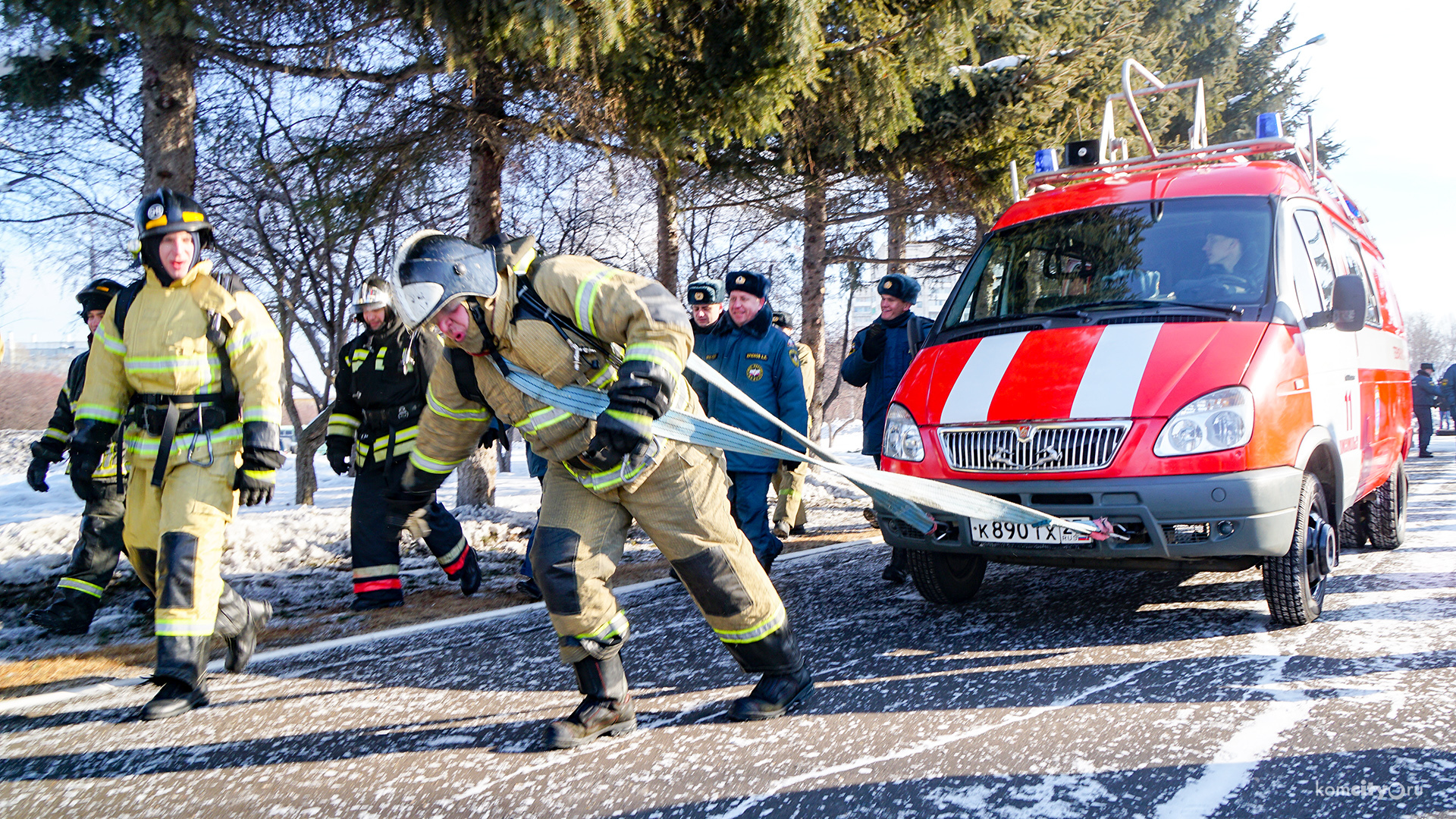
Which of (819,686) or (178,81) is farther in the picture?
(178,81)

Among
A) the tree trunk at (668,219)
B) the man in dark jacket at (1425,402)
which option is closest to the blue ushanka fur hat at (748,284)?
the tree trunk at (668,219)

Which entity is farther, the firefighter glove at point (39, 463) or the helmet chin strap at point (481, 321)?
the firefighter glove at point (39, 463)

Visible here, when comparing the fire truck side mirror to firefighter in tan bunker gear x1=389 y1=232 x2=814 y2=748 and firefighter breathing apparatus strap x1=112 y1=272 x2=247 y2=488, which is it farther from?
firefighter breathing apparatus strap x1=112 y1=272 x2=247 y2=488

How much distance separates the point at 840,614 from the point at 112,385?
3558mm

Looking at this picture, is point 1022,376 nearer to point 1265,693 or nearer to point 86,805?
point 1265,693

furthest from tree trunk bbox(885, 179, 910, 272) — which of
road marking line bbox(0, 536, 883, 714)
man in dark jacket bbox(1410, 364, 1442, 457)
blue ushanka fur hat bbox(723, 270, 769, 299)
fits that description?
man in dark jacket bbox(1410, 364, 1442, 457)

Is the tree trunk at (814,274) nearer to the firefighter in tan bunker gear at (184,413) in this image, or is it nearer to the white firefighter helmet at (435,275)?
the firefighter in tan bunker gear at (184,413)

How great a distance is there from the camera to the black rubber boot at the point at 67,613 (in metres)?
5.50

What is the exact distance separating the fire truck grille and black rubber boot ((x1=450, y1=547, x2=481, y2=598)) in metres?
3.29

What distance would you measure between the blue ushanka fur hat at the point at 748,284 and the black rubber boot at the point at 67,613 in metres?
4.07

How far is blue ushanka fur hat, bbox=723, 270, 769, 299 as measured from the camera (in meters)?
6.32

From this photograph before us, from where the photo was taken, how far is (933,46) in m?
8.27

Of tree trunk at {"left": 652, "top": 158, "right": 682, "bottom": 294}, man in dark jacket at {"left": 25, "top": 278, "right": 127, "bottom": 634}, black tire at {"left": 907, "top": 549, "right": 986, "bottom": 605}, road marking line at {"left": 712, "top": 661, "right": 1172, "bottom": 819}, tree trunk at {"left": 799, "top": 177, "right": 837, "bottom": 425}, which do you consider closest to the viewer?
road marking line at {"left": 712, "top": 661, "right": 1172, "bottom": 819}

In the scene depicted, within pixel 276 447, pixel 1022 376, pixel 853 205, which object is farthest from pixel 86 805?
pixel 853 205
